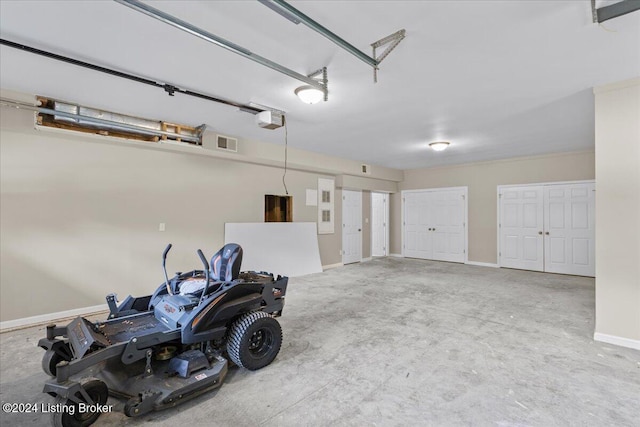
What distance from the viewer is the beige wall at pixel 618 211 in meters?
2.81

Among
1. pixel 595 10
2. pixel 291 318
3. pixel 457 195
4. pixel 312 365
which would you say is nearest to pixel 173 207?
pixel 291 318

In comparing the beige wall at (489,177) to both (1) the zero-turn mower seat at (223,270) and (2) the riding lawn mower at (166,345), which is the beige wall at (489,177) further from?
(1) the zero-turn mower seat at (223,270)

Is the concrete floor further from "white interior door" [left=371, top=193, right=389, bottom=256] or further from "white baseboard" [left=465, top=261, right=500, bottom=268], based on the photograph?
"white interior door" [left=371, top=193, right=389, bottom=256]

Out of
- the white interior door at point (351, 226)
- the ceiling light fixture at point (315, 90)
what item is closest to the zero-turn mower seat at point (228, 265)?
the ceiling light fixture at point (315, 90)

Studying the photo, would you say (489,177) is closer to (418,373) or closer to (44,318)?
(418,373)

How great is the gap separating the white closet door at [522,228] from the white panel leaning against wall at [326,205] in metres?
4.12

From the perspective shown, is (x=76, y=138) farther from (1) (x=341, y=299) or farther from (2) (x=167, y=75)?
(1) (x=341, y=299)

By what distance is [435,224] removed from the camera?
8359 mm

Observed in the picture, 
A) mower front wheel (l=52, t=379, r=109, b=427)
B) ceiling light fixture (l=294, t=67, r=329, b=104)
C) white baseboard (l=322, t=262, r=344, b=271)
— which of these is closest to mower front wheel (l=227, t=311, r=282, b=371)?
mower front wheel (l=52, t=379, r=109, b=427)

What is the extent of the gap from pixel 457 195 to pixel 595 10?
6.37 m

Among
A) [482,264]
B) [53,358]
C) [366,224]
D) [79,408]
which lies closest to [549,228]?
[482,264]

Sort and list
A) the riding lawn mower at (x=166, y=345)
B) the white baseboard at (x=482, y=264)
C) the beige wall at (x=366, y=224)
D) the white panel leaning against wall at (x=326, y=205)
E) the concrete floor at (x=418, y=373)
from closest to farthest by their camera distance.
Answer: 1. the riding lawn mower at (x=166, y=345)
2. the concrete floor at (x=418, y=373)
3. the white panel leaning against wall at (x=326, y=205)
4. the white baseboard at (x=482, y=264)
5. the beige wall at (x=366, y=224)

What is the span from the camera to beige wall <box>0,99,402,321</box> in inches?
135

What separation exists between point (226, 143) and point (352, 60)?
3121 millimetres
